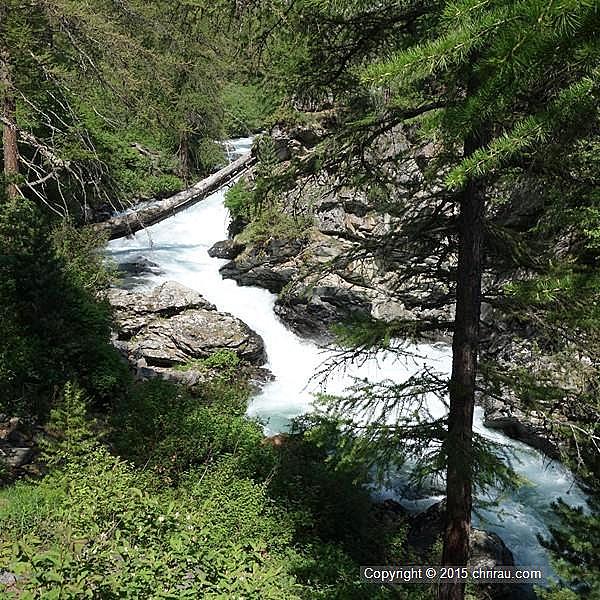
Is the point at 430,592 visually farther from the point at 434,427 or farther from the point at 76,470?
the point at 76,470

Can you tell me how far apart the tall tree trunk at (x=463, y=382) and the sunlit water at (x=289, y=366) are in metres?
1.01

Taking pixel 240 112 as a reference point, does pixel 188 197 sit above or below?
below

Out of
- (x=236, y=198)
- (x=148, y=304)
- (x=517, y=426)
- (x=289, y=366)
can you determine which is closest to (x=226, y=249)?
(x=236, y=198)

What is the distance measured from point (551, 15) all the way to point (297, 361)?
43.7 ft

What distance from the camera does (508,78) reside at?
2141mm

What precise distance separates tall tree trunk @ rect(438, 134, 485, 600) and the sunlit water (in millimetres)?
1008

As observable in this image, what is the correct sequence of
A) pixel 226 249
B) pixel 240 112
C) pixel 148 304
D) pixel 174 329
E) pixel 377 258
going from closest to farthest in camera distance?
pixel 377 258
pixel 174 329
pixel 148 304
pixel 226 249
pixel 240 112

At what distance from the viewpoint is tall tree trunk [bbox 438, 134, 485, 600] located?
4.50m

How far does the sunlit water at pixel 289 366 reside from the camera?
929 cm

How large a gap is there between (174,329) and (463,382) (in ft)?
34.1

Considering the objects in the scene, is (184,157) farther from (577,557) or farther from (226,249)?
(577,557)

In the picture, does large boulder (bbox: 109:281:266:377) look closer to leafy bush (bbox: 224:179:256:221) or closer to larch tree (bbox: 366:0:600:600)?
leafy bush (bbox: 224:179:256:221)

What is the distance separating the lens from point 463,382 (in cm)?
478

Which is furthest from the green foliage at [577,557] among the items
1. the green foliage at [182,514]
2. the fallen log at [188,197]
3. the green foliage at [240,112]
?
the green foliage at [240,112]
